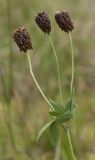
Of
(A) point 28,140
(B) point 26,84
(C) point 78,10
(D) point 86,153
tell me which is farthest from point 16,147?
(C) point 78,10

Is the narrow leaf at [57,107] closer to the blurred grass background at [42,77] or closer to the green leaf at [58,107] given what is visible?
the green leaf at [58,107]

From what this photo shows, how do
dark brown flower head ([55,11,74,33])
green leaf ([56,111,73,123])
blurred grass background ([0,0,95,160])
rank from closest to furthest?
green leaf ([56,111,73,123]), dark brown flower head ([55,11,74,33]), blurred grass background ([0,0,95,160])

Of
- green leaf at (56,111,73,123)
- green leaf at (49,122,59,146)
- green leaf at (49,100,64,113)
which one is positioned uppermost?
green leaf at (49,100,64,113)

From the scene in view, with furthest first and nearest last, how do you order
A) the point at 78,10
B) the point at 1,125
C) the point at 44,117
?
the point at 78,10, the point at 44,117, the point at 1,125

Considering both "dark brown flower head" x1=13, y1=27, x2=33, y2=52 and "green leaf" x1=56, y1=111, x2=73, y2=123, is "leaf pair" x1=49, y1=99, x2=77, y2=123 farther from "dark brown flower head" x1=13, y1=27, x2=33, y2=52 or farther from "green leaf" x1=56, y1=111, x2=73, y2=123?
"dark brown flower head" x1=13, y1=27, x2=33, y2=52

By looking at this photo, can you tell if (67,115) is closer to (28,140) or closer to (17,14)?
(28,140)

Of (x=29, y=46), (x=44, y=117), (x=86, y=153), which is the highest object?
(x=29, y=46)

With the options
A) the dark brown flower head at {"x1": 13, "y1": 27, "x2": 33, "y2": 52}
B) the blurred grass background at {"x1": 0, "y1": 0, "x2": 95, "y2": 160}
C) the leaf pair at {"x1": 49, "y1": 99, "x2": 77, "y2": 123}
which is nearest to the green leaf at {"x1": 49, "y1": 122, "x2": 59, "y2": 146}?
the leaf pair at {"x1": 49, "y1": 99, "x2": 77, "y2": 123}

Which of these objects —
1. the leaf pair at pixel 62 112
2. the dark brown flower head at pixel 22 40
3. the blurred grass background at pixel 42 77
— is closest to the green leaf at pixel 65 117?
the leaf pair at pixel 62 112
